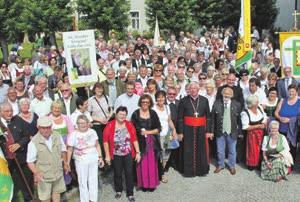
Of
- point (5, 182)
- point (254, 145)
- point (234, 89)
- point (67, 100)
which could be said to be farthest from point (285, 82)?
point (5, 182)

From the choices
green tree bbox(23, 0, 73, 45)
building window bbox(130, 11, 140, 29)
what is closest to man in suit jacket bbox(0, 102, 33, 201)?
green tree bbox(23, 0, 73, 45)

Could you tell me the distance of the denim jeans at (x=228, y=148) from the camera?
31.0 ft

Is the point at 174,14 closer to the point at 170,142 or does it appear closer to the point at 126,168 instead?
the point at 170,142

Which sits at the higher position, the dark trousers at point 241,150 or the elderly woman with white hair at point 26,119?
the elderly woman with white hair at point 26,119

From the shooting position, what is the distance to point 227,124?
9328 millimetres

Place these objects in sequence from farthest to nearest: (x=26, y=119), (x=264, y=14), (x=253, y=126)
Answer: (x=264, y=14) → (x=253, y=126) → (x=26, y=119)

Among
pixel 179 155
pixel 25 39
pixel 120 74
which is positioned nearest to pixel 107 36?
pixel 25 39

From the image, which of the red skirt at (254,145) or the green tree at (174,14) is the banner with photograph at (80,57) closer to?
the red skirt at (254,145)

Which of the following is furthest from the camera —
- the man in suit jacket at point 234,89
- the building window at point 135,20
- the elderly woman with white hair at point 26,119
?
the building window at point 135,20

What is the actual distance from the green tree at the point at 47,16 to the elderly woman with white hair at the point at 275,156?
21604 millimetres

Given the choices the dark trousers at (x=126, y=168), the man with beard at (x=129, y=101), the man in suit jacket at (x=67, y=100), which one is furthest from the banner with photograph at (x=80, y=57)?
the dark trousers at (x=126, y=168)

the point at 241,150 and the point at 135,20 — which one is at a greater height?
the point at 135,20

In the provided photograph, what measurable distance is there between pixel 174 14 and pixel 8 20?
10.3 meters

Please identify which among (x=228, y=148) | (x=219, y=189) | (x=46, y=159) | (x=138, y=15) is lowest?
(x=219, y=189)
